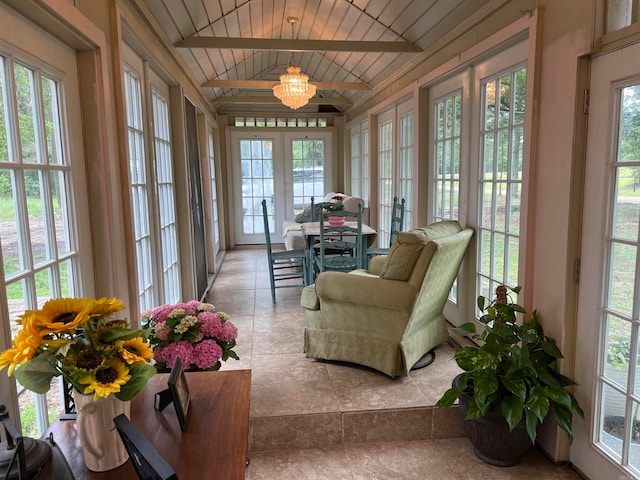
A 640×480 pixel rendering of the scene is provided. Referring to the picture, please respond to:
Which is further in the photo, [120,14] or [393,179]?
[393,179]

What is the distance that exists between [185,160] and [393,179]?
2168mm

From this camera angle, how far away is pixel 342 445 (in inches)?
92.3

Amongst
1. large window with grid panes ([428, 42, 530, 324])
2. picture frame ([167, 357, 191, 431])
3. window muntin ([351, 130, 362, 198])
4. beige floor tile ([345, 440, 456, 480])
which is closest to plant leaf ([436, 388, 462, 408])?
beige floor tile ([345, 440, 456, 480])

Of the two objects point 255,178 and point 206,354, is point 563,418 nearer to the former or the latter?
point 206,354

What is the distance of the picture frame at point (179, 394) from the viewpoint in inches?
46.3

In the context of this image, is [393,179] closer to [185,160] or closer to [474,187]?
[474,187]

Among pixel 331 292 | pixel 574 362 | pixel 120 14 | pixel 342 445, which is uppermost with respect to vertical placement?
pixel 120 14

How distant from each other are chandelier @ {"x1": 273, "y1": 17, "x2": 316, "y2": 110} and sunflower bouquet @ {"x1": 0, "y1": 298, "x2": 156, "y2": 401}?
3708mm

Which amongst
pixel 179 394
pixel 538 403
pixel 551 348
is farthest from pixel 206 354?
pixel 551 348

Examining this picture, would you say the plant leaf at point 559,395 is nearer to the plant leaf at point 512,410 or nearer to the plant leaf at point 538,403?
the plant leaf at point 538,403

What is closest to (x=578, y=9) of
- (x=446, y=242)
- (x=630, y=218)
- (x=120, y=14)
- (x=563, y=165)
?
(x=563, y=165)

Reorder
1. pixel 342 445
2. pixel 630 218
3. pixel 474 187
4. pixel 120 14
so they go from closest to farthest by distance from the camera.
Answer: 1. pixel 630 218
2. pixel 120 14
3. pixel 342 445
4. pixel 474 187

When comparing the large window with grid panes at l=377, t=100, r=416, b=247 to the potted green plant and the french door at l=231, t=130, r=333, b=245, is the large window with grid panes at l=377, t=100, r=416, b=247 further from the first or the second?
the french door at l=231, t=130, r=333, b=245

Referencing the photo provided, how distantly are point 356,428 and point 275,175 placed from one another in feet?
18.6
